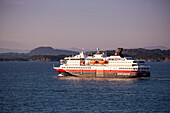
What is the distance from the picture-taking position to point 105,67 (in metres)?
84.1

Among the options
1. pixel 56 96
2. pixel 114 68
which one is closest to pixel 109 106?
pixel 56 96

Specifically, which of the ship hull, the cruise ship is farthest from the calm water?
the cruise ship

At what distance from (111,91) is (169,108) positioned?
17256 millimetres

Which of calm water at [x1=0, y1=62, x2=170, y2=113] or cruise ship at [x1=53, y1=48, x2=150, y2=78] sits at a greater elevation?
cruise ship at [x1=53, y1=48, x2=150, y2=78]

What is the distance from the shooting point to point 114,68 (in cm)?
8269

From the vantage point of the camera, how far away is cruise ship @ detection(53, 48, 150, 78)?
262 feet

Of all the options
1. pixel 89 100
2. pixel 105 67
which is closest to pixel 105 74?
pixel 105 67

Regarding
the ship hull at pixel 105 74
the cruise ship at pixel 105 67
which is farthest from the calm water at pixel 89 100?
the cruise ship at pixel 105 67

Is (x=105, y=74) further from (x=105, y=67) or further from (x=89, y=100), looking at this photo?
(x=89, y=100)

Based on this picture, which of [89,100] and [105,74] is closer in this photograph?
[89,100]

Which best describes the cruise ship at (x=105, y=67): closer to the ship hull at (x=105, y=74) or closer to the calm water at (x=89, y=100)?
the ship hull at (x=105, y=74)

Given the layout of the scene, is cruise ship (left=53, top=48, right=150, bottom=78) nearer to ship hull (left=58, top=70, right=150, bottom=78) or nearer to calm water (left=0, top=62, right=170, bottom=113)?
ship hull (left=58, top=70, right=150, bottom=78)

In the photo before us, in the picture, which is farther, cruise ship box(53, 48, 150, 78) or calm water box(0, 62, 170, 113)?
cruise ship box(53, 48, 150, 78)

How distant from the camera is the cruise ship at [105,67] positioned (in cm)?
8000
